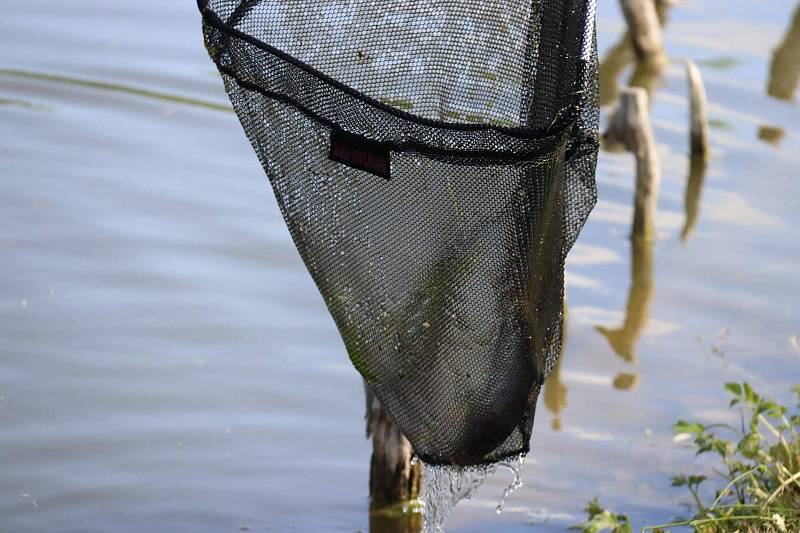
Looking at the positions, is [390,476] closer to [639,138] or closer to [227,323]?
[227,323]

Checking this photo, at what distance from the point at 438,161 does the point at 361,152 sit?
8.4 inches

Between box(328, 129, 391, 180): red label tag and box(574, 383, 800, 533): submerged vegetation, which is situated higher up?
box(328, 129, 391, 180): red label tag

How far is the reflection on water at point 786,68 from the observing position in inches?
497

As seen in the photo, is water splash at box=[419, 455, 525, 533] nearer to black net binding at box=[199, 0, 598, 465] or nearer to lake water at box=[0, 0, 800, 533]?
black net binding at box=[199, 0, 598, 465]

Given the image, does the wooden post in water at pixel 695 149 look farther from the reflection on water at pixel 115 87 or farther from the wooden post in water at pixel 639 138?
the reflection on water at pixel 115 87

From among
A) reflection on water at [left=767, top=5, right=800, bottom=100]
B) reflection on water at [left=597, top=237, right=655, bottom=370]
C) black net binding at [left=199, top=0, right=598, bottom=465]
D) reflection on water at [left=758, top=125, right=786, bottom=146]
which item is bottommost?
reflection on water at [left=597, top=237, right=655, bottom=370]

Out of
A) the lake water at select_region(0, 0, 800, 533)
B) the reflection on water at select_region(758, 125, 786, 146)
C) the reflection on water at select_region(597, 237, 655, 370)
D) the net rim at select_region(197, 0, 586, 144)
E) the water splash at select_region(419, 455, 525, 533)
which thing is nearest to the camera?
the net rim at select_region(197, 0, 586, 144)

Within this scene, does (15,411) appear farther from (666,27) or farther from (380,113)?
(666,27)

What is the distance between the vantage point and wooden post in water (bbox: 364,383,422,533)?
496cm

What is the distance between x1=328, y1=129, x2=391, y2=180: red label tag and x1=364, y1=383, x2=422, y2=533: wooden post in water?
1.74 metres

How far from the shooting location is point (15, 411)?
20.4 feet

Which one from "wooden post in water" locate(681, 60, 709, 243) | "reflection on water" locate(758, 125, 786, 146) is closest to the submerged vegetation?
"wooden post in water" locate(681, 60, 709, 243)

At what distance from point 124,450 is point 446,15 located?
11.4 ft

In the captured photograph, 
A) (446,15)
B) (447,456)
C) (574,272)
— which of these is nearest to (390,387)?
(447,456)
